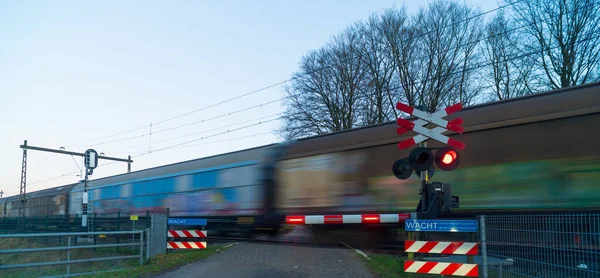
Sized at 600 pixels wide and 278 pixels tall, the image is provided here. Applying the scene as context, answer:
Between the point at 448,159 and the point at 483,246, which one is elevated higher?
the point at 448,159

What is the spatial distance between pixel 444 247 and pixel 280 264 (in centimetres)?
549

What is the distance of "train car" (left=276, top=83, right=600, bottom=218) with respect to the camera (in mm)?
8867

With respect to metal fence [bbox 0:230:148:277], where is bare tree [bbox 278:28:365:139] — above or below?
above

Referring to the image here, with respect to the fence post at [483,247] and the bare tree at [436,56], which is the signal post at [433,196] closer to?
the fence post at [483,247]

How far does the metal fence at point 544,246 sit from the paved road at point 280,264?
3.52 m

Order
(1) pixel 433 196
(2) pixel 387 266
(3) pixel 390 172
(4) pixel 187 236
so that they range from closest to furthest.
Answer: (1) pixel 433 196, (2) pixel 387 266, (3) pixel 390 172, (4) pixel 187 236

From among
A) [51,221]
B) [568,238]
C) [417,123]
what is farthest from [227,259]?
[51,221]

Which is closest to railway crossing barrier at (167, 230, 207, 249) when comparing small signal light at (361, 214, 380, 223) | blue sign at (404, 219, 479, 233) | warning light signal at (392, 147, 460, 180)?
small signal light at (361, 214, 380, 223)

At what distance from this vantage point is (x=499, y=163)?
1001 cm

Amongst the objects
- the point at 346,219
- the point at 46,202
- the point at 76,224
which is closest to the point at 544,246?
the point at 346,219

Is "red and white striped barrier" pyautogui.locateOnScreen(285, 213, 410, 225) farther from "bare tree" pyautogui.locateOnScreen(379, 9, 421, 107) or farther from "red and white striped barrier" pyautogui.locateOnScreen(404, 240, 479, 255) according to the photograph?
"bare tree" pyautogui.locateOnScreen(379, 9, 421, 107)

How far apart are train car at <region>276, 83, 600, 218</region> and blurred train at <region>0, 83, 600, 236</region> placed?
0.02m

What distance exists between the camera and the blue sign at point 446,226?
6.69 metres

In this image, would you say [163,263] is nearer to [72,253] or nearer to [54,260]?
[54,260]
